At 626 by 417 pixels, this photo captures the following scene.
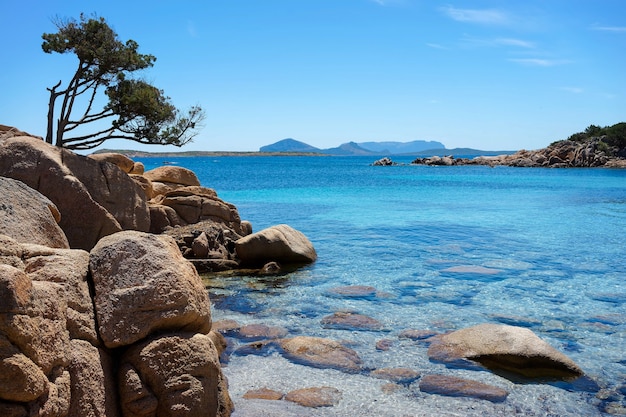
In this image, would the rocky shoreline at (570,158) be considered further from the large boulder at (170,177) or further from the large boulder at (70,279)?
the large boulder at (70,279)

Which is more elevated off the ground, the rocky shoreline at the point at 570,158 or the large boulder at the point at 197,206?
the rocky shoreline at the point at 570,158

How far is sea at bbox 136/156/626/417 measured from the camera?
9.05m

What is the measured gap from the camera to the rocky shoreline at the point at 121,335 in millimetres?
5324

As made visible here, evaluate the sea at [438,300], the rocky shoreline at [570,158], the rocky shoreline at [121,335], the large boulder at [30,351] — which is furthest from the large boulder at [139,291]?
the rocky shoreline at [570,158]

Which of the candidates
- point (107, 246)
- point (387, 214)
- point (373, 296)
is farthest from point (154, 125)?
point (387, 214)

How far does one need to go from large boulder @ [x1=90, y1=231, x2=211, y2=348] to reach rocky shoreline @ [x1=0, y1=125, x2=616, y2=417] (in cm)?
1

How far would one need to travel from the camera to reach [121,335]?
645cm

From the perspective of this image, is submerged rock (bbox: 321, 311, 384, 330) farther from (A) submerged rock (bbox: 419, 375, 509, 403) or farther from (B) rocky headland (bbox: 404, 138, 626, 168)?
(B) rocky headland (bbox: 404, 138, 626, 168)

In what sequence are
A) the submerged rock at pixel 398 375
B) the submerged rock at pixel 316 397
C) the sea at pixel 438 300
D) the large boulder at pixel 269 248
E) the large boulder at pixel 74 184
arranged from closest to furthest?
the submerged rock at pixel 316 397 < the sea at pixel 438 300 < the submerged rock at pixel 398 375 < the large boulder at pixel 74 184 < the large boulder at pixel 269 248

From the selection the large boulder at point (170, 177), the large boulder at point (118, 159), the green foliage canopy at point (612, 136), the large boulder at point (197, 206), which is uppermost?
the green foliage canopy at point (612, 136)

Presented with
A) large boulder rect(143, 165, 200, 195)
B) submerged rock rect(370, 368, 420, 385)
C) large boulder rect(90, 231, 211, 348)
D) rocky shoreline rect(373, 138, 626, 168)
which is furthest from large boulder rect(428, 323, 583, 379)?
rocky shoreline rect(373, 138, 626, 168)

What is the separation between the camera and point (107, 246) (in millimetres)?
6898

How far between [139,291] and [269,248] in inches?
480

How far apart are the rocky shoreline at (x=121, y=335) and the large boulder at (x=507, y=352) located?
0.07 ft
